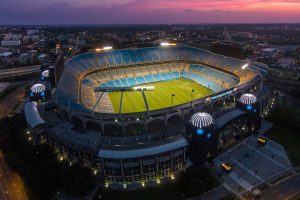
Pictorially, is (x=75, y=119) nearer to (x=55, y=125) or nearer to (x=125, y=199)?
(x=55, y=125)

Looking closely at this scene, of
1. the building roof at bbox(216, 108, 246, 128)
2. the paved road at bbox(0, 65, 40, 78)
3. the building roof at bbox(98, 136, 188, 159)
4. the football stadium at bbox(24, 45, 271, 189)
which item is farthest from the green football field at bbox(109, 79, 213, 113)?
the paved road at bbox(0, 65, 40, 78)

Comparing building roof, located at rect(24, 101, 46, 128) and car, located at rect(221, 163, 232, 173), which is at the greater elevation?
building roof, located at rect(24, 101, 46, 128)

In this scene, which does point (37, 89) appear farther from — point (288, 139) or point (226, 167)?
point (288, 139)

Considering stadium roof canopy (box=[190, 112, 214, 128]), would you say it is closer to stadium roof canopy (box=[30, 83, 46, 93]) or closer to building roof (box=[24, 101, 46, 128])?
building roof (box=[24, 101, 46, 128])

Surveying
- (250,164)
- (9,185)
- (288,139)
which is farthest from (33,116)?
(288,139)

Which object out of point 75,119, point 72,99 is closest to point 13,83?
point 72,99

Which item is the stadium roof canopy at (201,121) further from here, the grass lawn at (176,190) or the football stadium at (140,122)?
the grass lawn at (176,190)
